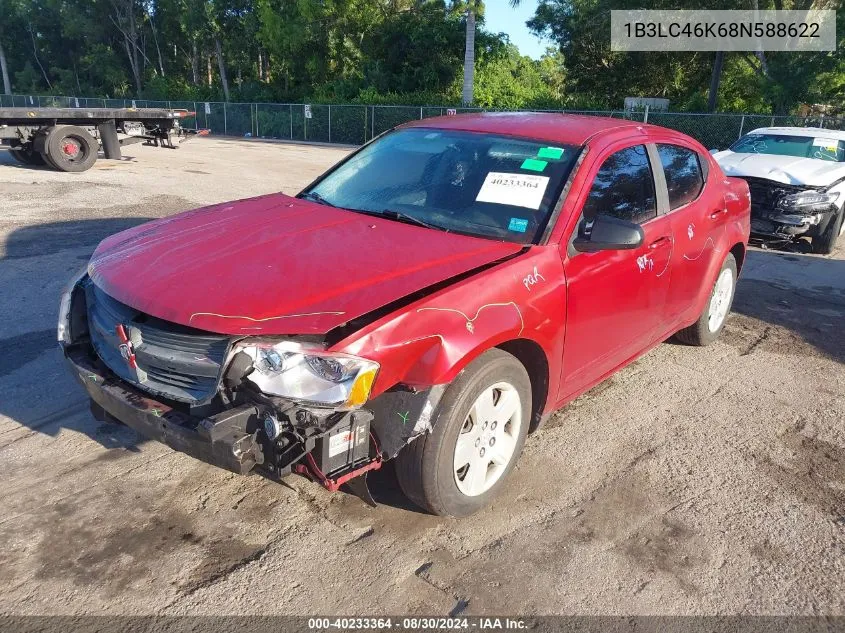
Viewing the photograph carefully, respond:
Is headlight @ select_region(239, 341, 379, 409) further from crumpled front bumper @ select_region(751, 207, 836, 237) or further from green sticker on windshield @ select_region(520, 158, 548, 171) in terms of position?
crumpled front bumper @ select_region(751, 207, 836, 237)

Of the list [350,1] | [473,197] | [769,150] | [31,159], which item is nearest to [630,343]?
[473,197]

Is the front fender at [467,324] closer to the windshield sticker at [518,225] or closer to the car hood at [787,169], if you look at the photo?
the windshield sticker at [518,225]

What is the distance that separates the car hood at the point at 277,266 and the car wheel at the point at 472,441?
48 centimetres

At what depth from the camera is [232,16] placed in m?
43.2

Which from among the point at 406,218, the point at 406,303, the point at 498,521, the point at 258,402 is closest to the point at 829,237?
the point at 406,218

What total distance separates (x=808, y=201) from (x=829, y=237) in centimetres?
67

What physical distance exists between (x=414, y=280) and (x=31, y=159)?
1537 centimetres

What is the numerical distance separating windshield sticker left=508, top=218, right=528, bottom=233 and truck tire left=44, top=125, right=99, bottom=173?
1364 cm

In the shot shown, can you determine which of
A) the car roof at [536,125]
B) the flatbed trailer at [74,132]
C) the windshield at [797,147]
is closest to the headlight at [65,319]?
the car roof at [536,125]

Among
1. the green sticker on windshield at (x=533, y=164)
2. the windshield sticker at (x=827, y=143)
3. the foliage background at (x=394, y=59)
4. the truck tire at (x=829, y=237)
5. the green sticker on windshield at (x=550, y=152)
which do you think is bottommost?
the truck tire at (x=829, y=237)

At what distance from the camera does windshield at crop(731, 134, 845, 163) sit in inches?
393

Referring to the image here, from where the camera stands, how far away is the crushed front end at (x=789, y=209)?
8891 millimetres

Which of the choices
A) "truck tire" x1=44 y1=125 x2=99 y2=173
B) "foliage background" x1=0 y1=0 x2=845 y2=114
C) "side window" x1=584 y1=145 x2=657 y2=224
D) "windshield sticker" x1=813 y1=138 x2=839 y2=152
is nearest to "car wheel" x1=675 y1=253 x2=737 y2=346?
"side window" x1=584 y1=145 x2=657 y2=224

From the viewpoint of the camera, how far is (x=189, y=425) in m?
2.65
